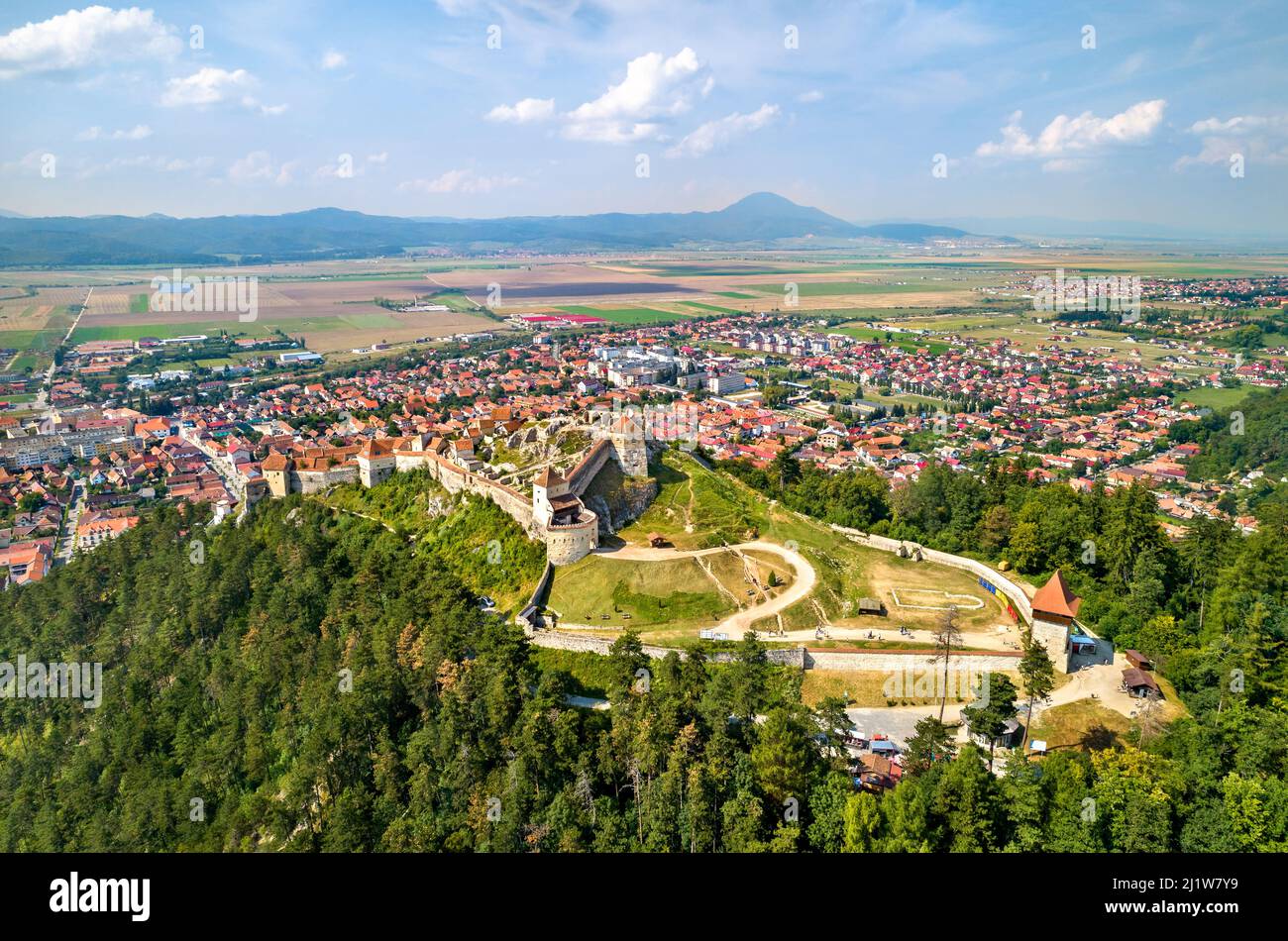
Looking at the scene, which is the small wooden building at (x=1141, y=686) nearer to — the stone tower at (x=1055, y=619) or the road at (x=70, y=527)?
the stone tower at (x=1055, y=619)

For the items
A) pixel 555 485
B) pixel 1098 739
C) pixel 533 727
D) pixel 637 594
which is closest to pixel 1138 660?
pixel 1098 739

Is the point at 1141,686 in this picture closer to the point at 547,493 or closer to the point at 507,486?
the point at 547,493

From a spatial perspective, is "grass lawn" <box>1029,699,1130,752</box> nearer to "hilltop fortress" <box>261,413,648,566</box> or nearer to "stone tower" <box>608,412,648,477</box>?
"hilltop fortress" <box>261,413,648,566</box>

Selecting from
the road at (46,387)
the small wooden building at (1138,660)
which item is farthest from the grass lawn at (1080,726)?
the road at (46,387)

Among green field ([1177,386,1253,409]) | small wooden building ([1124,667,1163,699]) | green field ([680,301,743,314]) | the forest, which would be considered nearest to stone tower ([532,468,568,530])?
the forest

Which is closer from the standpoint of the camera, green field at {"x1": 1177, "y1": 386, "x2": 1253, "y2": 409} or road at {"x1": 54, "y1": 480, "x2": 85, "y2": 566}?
road at {"x1": 54, "y1": 480, "x2": 85, "y2": 566}

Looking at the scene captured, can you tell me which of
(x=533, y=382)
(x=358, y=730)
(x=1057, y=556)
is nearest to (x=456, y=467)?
(x=358, y=730)
